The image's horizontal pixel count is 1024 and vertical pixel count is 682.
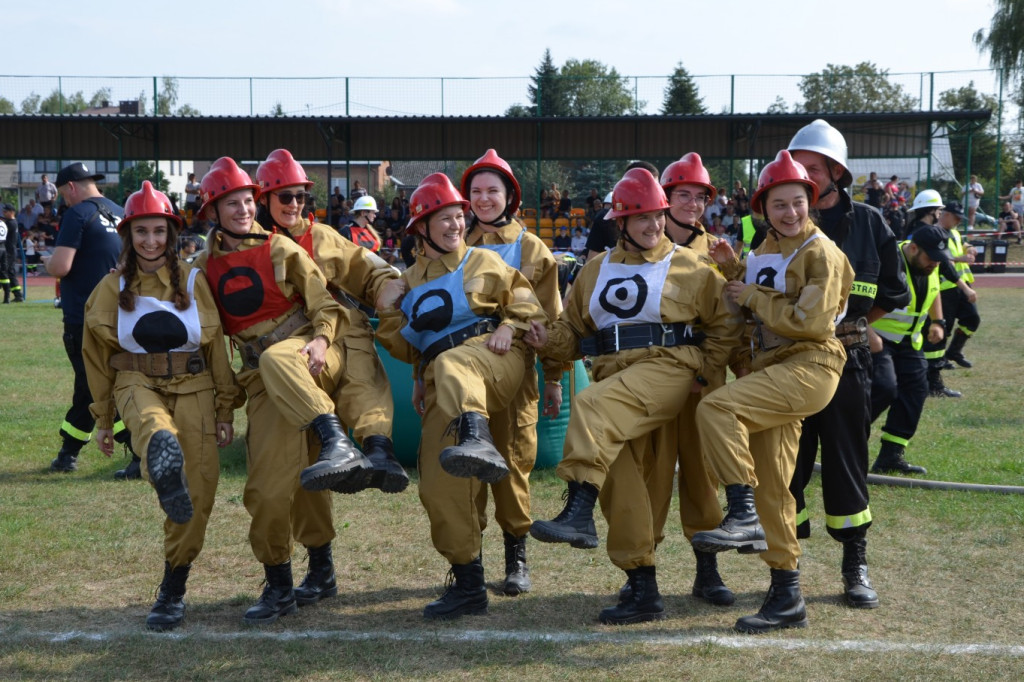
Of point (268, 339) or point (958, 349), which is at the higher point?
point (268, 339)

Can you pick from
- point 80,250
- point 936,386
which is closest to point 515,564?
point 80,250

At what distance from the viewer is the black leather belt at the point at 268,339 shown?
5.23 metres

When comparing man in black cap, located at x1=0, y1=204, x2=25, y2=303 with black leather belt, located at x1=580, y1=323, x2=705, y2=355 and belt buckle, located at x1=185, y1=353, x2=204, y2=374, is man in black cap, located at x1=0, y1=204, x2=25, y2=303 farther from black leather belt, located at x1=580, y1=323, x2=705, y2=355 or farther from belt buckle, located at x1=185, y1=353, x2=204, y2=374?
black leather belt, located at x1=580, y1=323, x2=705, y2=355

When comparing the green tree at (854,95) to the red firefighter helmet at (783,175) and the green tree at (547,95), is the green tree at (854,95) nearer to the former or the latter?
the green tree at (547,95)

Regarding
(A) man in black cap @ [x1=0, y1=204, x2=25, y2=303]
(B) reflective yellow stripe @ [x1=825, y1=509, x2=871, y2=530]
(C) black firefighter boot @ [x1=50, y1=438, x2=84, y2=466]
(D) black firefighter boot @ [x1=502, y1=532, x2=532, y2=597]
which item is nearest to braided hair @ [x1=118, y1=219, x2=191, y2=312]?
(D) black firefighter boot @ [x1=502, y1=532, x2=532, y2=597]

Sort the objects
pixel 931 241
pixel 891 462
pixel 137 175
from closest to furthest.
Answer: pixel 891 462 < pixel 931 241 < pixel 137 175

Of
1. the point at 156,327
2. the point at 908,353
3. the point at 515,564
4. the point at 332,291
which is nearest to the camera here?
the point at 156,327

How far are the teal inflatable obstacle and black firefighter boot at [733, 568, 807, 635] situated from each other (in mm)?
3043

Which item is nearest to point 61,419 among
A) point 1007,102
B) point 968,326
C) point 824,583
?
point 824,583

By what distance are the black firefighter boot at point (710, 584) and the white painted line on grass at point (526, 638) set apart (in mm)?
471

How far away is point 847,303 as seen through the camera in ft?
17.2

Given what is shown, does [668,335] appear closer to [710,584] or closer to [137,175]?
[710,584]

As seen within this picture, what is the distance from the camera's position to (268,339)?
206 inches

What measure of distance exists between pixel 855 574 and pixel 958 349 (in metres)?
9.14
